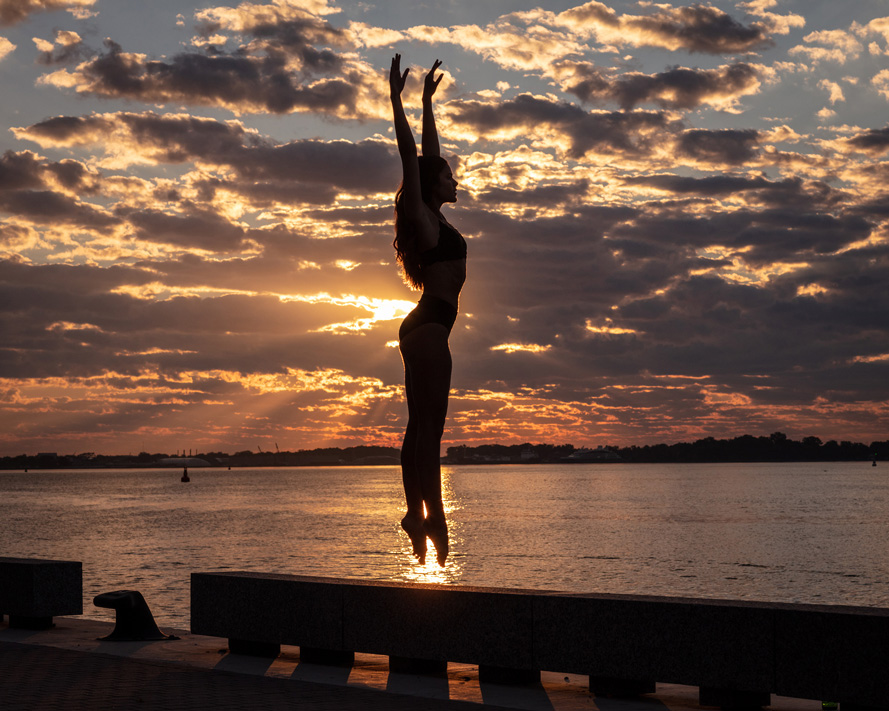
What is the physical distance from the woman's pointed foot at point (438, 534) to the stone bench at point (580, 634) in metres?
3.88

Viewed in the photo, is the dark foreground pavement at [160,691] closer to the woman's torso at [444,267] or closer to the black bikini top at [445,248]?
the woman's torso at [444,267]

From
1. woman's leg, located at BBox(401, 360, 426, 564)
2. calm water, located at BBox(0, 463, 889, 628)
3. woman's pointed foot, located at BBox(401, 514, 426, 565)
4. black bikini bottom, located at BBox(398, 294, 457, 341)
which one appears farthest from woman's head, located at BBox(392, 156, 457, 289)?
calm water, located at BBox(0, 463, 889, 628)

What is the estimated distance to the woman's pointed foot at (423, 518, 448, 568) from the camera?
549cm

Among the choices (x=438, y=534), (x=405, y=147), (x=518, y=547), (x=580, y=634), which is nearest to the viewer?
(x=405, y=147)

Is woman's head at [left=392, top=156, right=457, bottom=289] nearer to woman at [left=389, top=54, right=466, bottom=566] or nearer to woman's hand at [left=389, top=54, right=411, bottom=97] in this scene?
woman at [left=389, top=54, right=466, bottom=566]

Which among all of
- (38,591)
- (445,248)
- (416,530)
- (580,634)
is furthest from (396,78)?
(38,591)

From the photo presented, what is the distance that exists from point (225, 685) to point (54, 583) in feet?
18.0

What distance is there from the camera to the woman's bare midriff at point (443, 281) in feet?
18.2

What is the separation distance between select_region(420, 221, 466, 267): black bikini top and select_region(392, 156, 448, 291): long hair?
6 cm

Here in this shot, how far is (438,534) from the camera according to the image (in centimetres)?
552

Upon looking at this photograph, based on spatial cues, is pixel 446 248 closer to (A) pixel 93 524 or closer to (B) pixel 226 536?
(B) pixel 226 536

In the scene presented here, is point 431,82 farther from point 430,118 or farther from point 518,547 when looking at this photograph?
point 518,547

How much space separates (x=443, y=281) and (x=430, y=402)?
662mm

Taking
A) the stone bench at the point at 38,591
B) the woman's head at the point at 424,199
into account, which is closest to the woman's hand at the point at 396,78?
the woman's head at the point at 424,199
